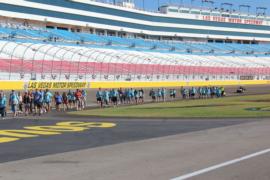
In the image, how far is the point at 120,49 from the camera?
70688mm

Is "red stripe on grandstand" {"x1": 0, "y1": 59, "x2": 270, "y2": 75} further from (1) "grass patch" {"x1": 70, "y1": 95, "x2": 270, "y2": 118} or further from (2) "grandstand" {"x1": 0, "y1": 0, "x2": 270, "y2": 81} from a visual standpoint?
(1) "grass patch" {"x1": 70, "y1": 95, "x2": 270, "y2": 118}

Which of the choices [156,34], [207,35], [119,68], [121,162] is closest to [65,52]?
[119,68]

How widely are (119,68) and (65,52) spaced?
5.94 meters

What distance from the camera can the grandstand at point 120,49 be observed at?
151ft

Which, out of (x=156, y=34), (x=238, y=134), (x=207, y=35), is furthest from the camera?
(x=207, y=35)

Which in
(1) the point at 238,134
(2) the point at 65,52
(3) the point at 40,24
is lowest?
(1) the point at 238,134

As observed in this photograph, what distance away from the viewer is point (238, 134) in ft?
47.4

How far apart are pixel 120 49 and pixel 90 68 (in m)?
22.4

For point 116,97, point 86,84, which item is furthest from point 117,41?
point 116,97

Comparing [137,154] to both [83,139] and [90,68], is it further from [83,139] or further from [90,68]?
[90,68]

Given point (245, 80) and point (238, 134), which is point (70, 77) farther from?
point (245, 80)

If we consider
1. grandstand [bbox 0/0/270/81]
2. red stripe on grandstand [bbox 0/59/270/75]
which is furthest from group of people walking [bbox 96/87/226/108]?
grandstand [bbox 0/0/270/81]

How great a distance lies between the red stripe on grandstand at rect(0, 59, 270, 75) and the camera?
4175 cm

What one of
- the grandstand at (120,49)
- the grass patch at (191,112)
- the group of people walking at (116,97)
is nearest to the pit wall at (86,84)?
the grandstand at (120,49)
